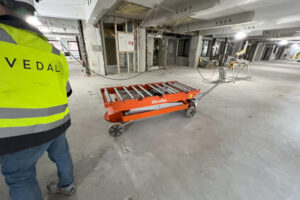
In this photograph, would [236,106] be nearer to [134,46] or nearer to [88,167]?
[88,167]

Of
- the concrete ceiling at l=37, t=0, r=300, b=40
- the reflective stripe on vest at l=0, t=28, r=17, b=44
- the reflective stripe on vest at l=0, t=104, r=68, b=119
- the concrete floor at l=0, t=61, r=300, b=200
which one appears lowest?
the concrete floor at l=0, t=61, r=300, b=200

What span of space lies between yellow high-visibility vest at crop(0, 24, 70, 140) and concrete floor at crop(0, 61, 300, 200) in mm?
899

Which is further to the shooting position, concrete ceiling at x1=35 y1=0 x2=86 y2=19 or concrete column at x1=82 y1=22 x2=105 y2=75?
concrete column at x1=82 y1=22 x2=105 y2=75

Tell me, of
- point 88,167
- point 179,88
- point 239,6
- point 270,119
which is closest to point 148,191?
point 88,167

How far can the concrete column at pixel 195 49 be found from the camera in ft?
27.6

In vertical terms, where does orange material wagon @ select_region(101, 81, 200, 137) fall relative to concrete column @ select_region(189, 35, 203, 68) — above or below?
below

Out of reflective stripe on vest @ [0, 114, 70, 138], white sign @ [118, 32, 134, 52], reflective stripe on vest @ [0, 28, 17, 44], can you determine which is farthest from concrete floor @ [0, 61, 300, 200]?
white sign @ [118, 32, 134, 52]

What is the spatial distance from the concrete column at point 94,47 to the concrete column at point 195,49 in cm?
638

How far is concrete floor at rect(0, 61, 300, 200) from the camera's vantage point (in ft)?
4.01

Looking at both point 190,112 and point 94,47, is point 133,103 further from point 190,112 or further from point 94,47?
point 94,47

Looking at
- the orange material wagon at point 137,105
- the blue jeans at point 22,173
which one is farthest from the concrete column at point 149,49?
the blue jeans at point 22,173

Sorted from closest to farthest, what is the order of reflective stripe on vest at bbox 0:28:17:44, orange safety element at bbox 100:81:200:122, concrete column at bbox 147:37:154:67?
1. reflective stripe on vest at bbox 0:28:17:44
2. orange safety element at bbox 100:81:200:122
3. concrete column at bbox 147:37:154:67

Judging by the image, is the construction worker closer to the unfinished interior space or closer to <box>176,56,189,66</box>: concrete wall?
the unfinished interior space

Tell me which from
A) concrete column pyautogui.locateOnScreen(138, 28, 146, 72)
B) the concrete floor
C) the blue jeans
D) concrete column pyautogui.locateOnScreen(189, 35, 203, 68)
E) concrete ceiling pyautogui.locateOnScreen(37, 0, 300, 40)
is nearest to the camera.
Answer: the blue jeans
